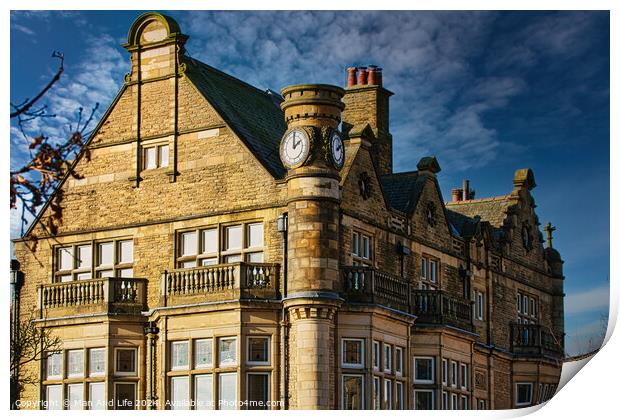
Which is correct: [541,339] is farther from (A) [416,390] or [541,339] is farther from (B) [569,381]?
(A) [416,390]

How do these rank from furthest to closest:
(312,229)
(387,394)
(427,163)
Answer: (427,163) → (387,394) → (312,229)

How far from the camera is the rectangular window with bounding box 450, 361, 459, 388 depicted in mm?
32812

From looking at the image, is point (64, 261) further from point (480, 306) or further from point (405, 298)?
point (480, 306)

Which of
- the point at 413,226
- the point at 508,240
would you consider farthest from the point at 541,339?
the point at 413,226

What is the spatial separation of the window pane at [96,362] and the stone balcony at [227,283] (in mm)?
2143

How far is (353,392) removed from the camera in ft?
94.4

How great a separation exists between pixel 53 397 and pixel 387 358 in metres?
→ 7.64

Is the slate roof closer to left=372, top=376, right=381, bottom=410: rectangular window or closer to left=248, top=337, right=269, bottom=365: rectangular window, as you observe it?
left=372, top=376, right=381, bottom=410: rectangular window

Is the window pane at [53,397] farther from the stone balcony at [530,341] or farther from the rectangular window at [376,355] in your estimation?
the stone balcony at [530,341]

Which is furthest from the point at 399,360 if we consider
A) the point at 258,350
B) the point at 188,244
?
the point at 188,244

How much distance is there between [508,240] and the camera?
38.2m

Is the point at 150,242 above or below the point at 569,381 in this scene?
above

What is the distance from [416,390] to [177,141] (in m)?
8.17

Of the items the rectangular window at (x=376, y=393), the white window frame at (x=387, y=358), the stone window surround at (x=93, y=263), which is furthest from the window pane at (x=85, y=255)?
the rectangular window at (x=376, y=393)
